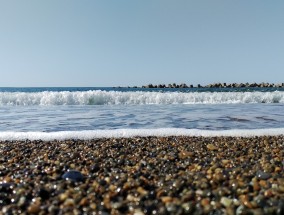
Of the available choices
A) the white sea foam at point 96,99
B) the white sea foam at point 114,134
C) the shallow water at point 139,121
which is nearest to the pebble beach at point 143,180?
the white sea foam at point 114,134

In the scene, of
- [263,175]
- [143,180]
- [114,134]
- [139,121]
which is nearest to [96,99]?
[139,121]

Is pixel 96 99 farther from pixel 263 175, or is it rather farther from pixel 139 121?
pixel 263 175

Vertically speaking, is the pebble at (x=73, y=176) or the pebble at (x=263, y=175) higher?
the pebble at (x=263, y=175)

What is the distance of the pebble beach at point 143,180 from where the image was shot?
275 cm

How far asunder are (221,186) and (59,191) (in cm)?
164

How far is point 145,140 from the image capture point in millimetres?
6230

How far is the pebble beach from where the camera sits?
108 inches

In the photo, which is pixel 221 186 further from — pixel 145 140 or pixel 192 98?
pixel 192 98

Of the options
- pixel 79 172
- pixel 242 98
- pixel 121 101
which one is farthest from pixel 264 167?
pixel 242 98

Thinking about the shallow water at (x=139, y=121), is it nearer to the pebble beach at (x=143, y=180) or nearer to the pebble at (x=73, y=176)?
the pebble beach at (x=143, y=180)

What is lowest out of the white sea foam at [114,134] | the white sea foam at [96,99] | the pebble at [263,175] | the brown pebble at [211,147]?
the white sea foam at [114,134]

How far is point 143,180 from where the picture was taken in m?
3.39

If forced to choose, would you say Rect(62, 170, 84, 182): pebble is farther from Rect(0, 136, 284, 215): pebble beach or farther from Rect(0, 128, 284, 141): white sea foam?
Rect(0, 128, 284, 141): white sea foam

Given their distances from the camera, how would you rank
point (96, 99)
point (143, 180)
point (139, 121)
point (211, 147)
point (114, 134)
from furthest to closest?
point (96, 99), point (139, 121), point (114, 134), point (211, 147), point (143, 180)
